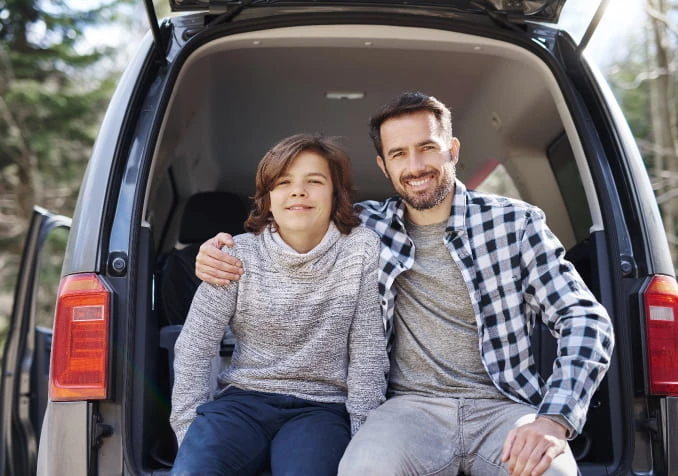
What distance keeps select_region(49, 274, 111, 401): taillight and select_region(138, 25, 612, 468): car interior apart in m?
0.27

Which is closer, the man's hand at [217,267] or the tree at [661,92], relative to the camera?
the man's hand at [217,267]

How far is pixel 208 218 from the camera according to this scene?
3.84 metres

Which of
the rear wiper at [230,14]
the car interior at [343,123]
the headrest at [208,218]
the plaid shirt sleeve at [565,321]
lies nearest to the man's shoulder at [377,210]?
the plaid shirt sleeve at [565,321]

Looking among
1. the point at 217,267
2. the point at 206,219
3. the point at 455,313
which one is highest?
the point at 206,219

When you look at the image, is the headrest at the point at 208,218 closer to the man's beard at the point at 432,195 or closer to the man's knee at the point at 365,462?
the man's beard at the point at 432,195

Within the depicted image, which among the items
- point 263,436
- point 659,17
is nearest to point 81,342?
point 263,436

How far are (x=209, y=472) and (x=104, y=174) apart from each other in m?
0.91

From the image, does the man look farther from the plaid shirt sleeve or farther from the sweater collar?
the sweater collar

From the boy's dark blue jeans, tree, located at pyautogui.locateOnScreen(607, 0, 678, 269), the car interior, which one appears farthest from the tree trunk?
the boy's dark blue jeans

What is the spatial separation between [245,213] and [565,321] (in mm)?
2188

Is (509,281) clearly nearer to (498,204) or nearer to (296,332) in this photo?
(498,204)

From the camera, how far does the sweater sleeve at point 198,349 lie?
7.40 ft

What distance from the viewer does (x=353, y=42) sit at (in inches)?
110

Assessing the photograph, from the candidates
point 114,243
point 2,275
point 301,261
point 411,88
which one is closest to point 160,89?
point 114,243
